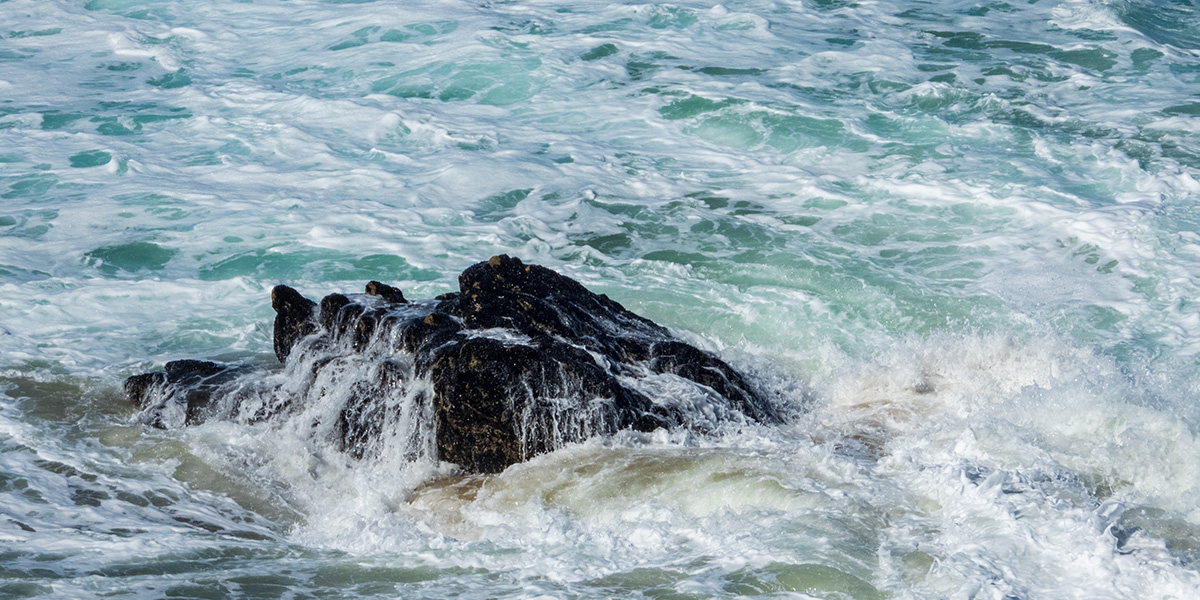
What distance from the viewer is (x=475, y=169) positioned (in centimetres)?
1130

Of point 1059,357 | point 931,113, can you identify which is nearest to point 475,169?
point 931,113

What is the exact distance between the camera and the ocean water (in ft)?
14.1

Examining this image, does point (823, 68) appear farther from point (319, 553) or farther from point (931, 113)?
point (319, 553)

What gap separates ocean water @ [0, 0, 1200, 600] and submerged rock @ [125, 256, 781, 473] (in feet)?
0.58

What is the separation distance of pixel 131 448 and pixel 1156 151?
10394 mm

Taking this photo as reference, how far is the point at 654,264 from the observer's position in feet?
29.6

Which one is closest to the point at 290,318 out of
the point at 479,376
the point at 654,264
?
the point at 479,376

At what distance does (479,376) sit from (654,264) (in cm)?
363

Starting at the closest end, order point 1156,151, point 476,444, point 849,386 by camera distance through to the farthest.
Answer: point 476,444
point 849,386
point 1156,151

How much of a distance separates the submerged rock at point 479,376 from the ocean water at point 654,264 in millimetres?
178

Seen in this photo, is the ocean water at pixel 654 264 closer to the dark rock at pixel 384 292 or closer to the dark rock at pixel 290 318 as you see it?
the dark rock at pixel 290 318

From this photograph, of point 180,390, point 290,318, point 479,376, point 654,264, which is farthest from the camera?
point 654,264

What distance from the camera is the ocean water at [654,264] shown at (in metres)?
4.29

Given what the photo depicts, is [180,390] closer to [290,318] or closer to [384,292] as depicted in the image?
[290,318]
